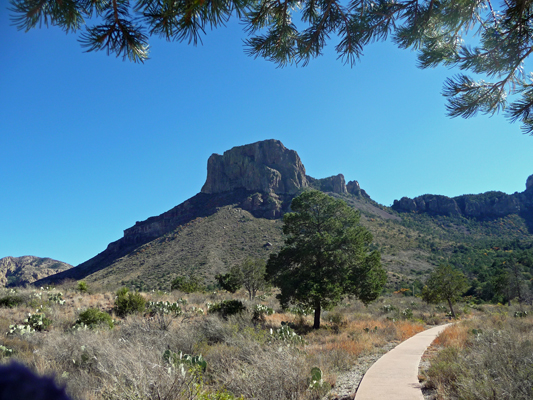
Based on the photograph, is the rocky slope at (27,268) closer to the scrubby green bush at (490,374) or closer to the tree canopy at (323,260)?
the tree canopy at (323,260)

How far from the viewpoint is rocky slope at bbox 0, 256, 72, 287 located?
271ft

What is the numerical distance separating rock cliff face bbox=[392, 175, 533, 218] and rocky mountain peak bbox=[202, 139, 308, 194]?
134 feet

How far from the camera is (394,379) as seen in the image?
6.82 metres

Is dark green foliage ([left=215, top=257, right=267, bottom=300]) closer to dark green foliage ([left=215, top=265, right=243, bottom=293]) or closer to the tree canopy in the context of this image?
dark green foliage ([left=215, top=265, right=243, bottom=293])

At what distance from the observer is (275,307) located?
2159 cm

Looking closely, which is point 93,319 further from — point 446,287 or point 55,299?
point 446,287

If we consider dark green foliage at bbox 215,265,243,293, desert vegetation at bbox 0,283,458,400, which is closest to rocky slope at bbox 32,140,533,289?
dark green foliage at bbox 215,265,243,293

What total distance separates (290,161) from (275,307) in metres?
88.9

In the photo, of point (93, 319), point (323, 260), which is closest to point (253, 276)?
point (323, 260)

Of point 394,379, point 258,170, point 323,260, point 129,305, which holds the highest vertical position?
point 258,170

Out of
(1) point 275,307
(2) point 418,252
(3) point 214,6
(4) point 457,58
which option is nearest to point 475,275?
(2) point 418,252

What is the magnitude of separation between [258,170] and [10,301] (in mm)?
84954

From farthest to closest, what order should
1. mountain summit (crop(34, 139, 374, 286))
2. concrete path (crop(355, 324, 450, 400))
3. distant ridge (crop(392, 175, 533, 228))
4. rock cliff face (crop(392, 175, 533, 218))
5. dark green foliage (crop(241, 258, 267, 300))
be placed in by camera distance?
rock cliff face (crop(392, 175, 533, 218)) < distant ridge (crop(392, 175, 533, 228)) < mountain summit (crop(34, 139, 374, 286)) < dark green foliage (crop(241, 258, 267, 300)) < concrete path (crop(355, 324, 450, 400))

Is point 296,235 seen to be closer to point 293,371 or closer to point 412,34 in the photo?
point 293,371
